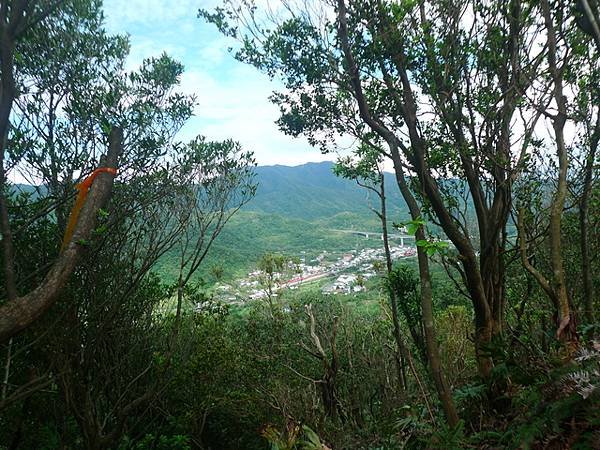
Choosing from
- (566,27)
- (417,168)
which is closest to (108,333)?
A: (417,168)

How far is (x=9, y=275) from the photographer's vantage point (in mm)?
2338

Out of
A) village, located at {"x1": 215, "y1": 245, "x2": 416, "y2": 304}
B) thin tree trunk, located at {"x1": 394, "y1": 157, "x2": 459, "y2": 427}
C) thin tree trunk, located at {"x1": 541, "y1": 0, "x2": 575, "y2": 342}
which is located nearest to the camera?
thin tree trunk, located at {"x1": 394, "y1": 157, "x2": 459, "y2": 427}

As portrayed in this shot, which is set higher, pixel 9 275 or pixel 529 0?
pixel 529 0

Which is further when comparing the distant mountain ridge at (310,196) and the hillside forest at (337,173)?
the distant mountain ridge at (310,196)

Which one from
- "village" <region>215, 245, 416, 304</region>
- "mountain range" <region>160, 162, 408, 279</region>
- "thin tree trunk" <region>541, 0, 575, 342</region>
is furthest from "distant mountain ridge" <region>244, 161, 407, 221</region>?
"thin tree trunk" <region>541, 0, 575, 342</region>

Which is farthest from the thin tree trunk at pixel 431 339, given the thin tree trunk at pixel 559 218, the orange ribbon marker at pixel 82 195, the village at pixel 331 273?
the village at pixel 331 273

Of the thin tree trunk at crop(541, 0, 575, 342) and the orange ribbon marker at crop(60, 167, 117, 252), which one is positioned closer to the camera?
the orange ribbon marker at crop(60, 167, 117, 252)

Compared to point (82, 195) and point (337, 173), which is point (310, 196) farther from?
point (82, 195)

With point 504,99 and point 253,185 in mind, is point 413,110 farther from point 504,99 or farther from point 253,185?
point 253,185

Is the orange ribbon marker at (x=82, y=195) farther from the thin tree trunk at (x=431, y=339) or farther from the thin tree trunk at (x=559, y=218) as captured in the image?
the thin tree trunk at (x=559, y=218)

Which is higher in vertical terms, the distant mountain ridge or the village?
the distant mountain ridge

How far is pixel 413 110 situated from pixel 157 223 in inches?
208

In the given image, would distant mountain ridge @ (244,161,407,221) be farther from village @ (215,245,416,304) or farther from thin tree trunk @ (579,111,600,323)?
thin tree trunk @ (579,111,600,323)

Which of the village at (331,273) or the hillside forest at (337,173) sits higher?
the hillside forest at (337,173)
